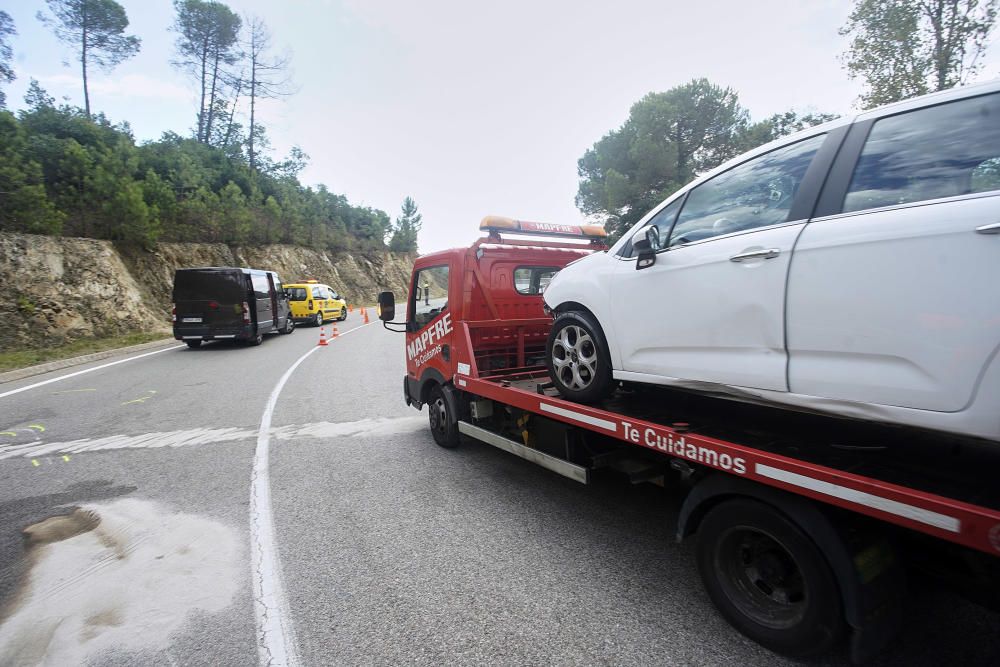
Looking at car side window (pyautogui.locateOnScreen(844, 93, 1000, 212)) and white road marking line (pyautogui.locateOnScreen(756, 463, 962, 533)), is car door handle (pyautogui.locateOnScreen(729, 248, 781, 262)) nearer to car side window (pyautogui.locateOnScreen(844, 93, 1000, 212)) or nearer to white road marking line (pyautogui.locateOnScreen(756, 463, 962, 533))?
car side window (pyautogui.locateOnScreen(844, 93, 1000, 212))

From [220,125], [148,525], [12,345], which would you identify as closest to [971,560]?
[148,525]

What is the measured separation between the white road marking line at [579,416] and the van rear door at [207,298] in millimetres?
12656

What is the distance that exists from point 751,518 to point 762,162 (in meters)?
1.90

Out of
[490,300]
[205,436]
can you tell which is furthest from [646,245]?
[205,436]

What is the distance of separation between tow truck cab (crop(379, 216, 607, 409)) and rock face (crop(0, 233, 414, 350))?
14955mm

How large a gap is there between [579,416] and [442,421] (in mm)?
2388

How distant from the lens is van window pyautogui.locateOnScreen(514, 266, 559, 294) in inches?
204

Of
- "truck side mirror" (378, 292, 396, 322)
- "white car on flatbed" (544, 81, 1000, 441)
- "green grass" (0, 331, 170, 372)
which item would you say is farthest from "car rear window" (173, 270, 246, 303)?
"white car on flatbed" (544, 81, 1000, 441)

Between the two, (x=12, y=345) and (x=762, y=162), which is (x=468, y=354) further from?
(x=12, y=345)

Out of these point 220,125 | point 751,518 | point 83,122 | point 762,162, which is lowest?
point 751,518

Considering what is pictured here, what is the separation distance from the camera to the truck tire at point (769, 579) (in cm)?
203

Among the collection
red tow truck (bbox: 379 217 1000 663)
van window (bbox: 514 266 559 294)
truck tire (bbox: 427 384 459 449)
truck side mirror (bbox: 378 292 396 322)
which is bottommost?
truck tire (bbox: 427 384 459 449)

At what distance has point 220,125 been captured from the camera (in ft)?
127

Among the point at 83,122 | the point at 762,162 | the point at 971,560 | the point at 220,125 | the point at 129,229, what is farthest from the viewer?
the point at 220,125
